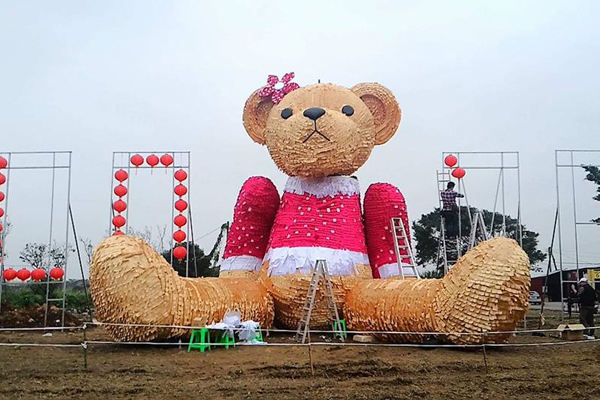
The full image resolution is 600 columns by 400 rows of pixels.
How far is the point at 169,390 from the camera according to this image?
4125mm

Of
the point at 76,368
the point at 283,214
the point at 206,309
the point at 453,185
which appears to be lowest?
the point at 76,368

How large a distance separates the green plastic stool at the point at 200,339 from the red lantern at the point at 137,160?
4802 millimetres

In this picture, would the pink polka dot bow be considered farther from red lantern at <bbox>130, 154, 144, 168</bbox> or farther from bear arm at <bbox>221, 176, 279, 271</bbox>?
red lantern at <bbox>130, 154, 144, 168</bbox>

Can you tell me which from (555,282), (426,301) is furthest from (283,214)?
(555,282)

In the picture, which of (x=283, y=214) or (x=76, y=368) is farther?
(x=283, y=214)

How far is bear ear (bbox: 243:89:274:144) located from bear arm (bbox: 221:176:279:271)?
626 mm

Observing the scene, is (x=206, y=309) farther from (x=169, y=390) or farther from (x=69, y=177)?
(x=69, y=177)

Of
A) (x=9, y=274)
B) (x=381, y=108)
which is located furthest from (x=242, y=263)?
(x=9, y=274)

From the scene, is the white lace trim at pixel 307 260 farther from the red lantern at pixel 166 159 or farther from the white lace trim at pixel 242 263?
the red lantern at pixel 166 159

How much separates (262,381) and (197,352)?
1.44m

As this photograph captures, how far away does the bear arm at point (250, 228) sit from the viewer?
714 centimetres

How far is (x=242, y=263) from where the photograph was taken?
709cm

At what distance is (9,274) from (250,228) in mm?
4986

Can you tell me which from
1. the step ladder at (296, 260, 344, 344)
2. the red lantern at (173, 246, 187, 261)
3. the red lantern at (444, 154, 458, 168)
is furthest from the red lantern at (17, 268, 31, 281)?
the red lantern at (444, 154, 458, 168)
